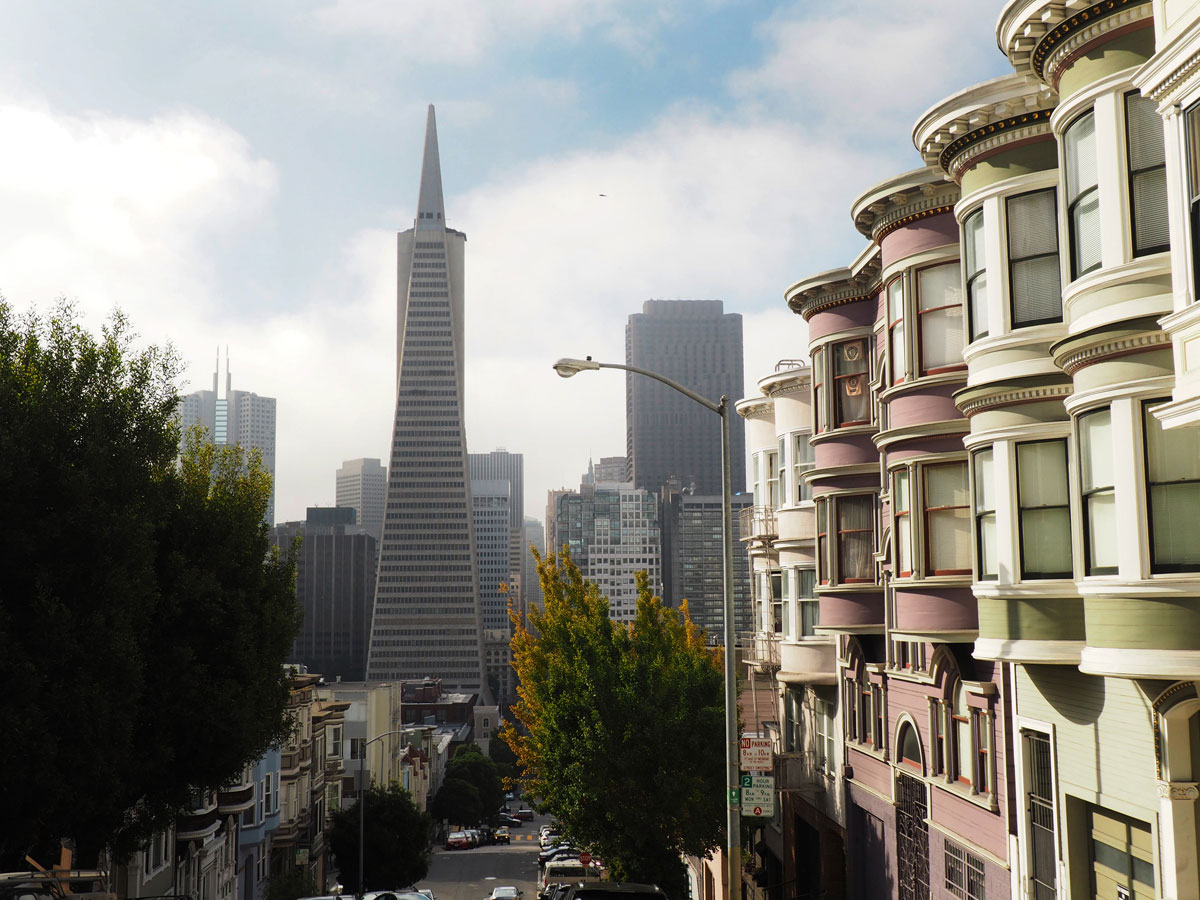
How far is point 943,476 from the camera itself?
748 inches

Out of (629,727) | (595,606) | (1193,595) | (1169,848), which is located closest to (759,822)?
(629,727)

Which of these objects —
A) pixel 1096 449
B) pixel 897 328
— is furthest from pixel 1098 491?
pixel 897 328

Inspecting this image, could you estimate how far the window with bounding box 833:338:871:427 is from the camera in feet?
83.6

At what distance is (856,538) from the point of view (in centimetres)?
2514

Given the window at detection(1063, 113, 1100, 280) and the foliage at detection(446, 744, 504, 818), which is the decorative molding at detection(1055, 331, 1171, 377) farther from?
the foliage at detection(446, 744, 504, 818)

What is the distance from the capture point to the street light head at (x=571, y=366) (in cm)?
1981

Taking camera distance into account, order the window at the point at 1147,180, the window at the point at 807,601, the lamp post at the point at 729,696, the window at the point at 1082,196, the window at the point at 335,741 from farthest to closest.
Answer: the window at the point at 335,741, the window at the point at 807,601, the lamp post at the point at 729,696, the window at the point at 1082,196, the window at the point at 1147,180

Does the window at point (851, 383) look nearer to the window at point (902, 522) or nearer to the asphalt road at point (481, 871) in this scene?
the window at point (902, 522)

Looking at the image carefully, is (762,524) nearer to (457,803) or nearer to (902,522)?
(902,522)

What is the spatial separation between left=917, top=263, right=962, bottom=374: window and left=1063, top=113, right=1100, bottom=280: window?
6.48 m

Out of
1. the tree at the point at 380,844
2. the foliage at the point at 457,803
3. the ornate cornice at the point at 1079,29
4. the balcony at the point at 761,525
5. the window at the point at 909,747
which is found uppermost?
the ornate cornice at the point at 1079,29

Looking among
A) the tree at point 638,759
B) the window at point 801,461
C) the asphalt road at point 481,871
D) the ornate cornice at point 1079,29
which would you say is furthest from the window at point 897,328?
the asphalt road at point 481,871

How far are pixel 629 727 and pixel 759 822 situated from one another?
16.6 ft

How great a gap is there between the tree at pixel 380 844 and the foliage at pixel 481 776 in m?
57.7
